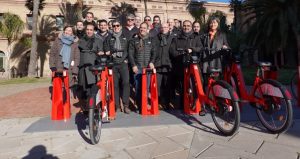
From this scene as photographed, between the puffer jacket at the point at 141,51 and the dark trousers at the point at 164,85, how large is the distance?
456 mm

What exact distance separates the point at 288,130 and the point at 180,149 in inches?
73.5

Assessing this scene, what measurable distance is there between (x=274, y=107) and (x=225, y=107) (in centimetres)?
72

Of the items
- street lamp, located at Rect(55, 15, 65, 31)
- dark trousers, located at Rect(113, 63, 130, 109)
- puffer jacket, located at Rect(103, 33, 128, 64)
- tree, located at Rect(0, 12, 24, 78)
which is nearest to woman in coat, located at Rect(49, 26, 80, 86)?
puffer jacket, located at Rect(103, 33, 128, 64)

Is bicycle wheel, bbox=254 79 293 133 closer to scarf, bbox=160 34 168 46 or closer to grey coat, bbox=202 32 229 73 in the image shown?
grey coat, bbox=202 32 229 73

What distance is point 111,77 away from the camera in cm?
607

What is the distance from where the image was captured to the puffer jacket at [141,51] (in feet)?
21.6

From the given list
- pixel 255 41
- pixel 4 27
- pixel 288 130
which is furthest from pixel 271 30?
pixel 4 27

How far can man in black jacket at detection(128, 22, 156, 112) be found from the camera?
6.56 metres

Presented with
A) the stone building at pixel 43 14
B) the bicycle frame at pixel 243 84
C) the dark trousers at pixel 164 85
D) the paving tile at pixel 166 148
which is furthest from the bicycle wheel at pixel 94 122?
the stone building at pixel 43 14

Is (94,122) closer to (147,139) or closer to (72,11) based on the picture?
(147,139)

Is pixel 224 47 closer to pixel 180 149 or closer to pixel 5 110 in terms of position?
pixel 180 149

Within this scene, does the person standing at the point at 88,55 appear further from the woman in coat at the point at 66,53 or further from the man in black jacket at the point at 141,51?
the man in black jacket at the point at 141,51

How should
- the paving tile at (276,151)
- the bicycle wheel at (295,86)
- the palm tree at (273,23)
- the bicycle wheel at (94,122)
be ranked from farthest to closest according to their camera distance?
the palm tree at (273,23)
the bicycle wheel at (295,86)
the bicycle wheel at (94,122)
the paving tile at (276,151)

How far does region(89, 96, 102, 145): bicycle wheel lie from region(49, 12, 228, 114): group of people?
1552 millimetres
